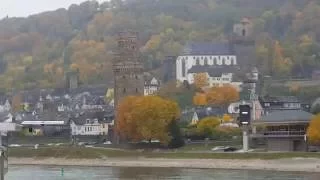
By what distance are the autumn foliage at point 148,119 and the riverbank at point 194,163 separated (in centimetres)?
457

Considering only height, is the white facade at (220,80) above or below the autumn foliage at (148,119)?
above

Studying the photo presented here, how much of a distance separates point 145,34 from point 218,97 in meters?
51.6

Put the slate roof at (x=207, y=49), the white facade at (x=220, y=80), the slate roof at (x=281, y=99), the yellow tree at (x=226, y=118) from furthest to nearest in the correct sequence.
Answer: the slate roof at (x=207, y=49), the white facade at (x=220, y=80), the slate roof at (x=281, y=99), the yellow tree at (x=226, y=118)

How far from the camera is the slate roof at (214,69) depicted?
93.0 metres

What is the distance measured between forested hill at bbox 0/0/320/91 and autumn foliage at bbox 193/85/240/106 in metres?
15.8

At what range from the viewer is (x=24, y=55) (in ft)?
437

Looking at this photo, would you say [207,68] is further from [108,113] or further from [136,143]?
[136,143]

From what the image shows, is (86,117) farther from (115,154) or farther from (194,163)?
(194,163)

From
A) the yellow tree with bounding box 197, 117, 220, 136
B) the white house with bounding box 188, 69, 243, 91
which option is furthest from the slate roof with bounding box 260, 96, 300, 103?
the yellow tree with bounding box 197, 117, 220, 136

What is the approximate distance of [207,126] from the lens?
59500 millimetres

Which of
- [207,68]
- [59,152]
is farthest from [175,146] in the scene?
[207,68]

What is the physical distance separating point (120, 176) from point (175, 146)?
50.8 feet

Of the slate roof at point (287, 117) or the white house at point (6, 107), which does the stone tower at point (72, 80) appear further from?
the slate roof at point (287, 117)

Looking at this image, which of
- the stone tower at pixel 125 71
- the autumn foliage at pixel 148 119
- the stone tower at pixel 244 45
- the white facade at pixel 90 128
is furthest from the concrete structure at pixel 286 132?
the stone tower at pixel 244 45
